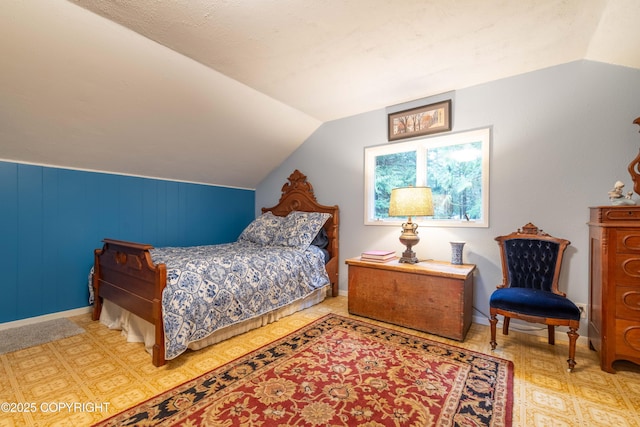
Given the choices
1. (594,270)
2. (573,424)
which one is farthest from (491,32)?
(573,424)

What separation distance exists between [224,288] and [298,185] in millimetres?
2132

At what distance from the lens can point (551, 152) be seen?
2.42 meters

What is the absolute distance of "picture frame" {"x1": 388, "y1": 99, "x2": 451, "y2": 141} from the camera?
9.55 ft

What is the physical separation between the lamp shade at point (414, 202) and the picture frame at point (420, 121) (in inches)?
29.4

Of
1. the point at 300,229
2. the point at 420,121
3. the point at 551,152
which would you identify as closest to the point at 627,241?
the point at 551,152

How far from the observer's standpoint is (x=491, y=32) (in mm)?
1980

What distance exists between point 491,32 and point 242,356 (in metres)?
2.94

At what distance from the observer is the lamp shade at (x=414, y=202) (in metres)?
2.65

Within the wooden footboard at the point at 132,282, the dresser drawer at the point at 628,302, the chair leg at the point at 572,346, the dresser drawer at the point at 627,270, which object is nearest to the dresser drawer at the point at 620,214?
the dresser drawer at the point at 627,270

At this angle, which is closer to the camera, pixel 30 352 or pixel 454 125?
pixel 30 352

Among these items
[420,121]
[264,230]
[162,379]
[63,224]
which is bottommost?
[162,379]

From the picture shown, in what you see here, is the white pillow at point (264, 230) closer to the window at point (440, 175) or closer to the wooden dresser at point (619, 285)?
the window at point (440, 175)

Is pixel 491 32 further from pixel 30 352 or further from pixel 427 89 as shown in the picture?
pixel 30 352

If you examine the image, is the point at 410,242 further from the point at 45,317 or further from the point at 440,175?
the point at 45,317
